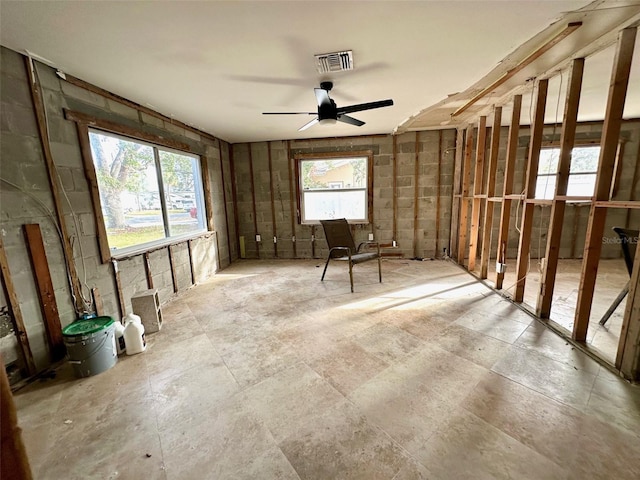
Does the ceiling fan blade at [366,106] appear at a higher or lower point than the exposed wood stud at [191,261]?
higher

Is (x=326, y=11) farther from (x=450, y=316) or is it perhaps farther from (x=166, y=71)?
(x=450, y=316)

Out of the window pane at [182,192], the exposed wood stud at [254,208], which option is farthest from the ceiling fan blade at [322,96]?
the exposed wood stud at [254,208]

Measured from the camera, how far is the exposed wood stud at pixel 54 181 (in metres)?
1.91

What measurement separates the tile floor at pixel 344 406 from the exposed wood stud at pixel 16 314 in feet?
0.60

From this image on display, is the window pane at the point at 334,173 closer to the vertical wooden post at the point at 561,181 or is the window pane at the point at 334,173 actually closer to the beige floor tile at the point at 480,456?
the vertical wooden post at the point at 561,181

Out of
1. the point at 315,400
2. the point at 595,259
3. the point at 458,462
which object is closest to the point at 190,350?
the point at 315,400

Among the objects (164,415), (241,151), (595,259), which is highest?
(241,151)

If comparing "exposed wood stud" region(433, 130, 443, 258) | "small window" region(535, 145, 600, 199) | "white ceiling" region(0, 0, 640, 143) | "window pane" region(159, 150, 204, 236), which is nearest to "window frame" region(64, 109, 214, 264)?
"window pane" region(159, 150, 204, 236)

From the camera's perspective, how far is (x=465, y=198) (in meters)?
4.11

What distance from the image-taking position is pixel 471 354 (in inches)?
77.5

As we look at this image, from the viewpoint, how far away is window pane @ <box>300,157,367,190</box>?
4.78m

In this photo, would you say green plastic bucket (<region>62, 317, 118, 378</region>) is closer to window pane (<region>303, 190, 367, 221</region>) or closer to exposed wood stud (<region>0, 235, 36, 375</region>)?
exposed wood stud (<region>0, 235, 36, 375</region>)

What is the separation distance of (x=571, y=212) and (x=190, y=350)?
599cm

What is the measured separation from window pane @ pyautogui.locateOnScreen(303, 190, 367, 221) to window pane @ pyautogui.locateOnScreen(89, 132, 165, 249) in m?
2.55
